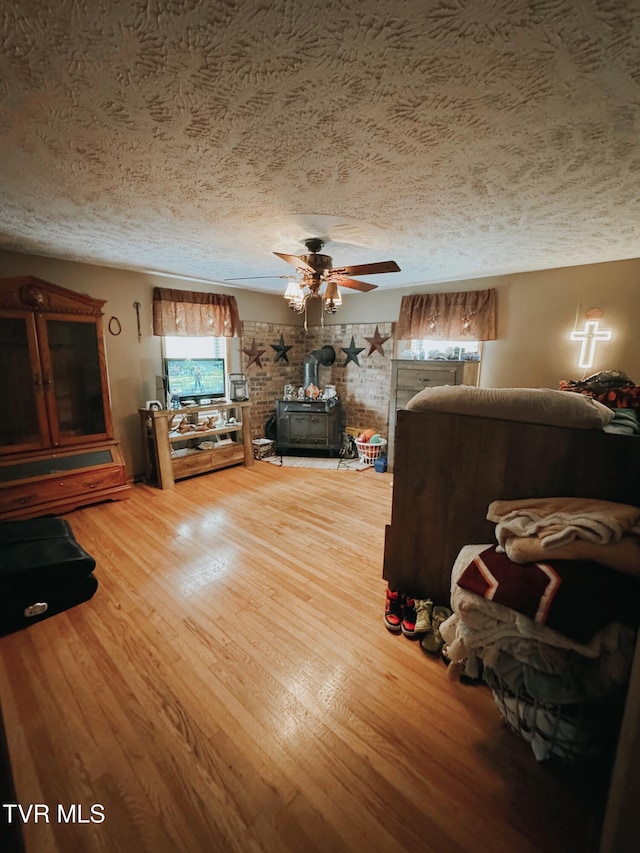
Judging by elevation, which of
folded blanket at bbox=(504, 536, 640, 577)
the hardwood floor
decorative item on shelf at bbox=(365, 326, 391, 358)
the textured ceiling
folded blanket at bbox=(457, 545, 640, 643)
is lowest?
the hardwood floor

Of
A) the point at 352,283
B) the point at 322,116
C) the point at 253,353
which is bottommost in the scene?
the point at 253,353

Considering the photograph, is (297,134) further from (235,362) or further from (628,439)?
(235,362)

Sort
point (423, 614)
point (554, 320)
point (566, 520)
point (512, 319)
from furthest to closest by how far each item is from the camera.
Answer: point (512, 319) < point (554, 320) < point (423, 614) < point (566, 520)

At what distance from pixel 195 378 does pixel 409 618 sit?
145 inches

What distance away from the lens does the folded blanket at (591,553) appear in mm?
1105

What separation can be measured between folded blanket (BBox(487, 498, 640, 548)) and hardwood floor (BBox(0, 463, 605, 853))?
0.84m

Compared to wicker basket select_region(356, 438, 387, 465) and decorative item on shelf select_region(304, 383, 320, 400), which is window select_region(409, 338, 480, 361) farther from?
decorative item on shelf select_region(304, 383, 320, 400)

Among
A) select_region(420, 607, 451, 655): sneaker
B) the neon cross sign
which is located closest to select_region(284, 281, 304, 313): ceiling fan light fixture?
select_region(420, 607, 451, 655): sneaker

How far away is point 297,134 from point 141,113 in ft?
1.87

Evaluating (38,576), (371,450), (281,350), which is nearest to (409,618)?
(38,576)

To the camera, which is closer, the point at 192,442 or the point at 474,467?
the point at 474,467

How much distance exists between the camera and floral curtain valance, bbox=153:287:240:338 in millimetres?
4078

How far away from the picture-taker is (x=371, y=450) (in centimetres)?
485

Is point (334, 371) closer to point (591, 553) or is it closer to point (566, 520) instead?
point (566, 520)
